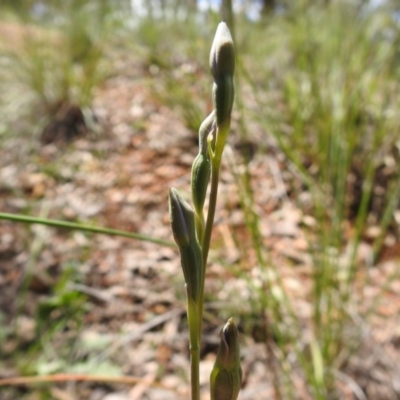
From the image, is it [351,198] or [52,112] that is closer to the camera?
[351,198]

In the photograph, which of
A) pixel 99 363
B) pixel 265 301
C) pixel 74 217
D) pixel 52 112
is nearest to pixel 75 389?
pixel 99 363

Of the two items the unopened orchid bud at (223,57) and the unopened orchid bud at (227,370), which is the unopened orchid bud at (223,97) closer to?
the unopened orchid bud at (223,57)

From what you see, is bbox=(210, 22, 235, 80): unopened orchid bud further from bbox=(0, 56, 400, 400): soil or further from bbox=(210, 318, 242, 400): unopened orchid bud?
bbox=(0, 56, 400, 400): soil

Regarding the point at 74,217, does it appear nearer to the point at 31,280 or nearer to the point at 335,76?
the point at 31,280

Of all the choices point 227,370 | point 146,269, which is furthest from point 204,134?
point 146,269

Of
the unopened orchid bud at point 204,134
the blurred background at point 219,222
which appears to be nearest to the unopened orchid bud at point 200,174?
the unopened orchid bud at point 204,134

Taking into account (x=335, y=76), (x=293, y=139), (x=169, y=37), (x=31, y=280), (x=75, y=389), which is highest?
(x=169, y=37)

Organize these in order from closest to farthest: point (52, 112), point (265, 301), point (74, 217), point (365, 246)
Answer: point (265, 301) < point (365, 246) < point (74, 217) < point (52, 112)

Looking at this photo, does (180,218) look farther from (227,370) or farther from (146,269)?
(146,269)
